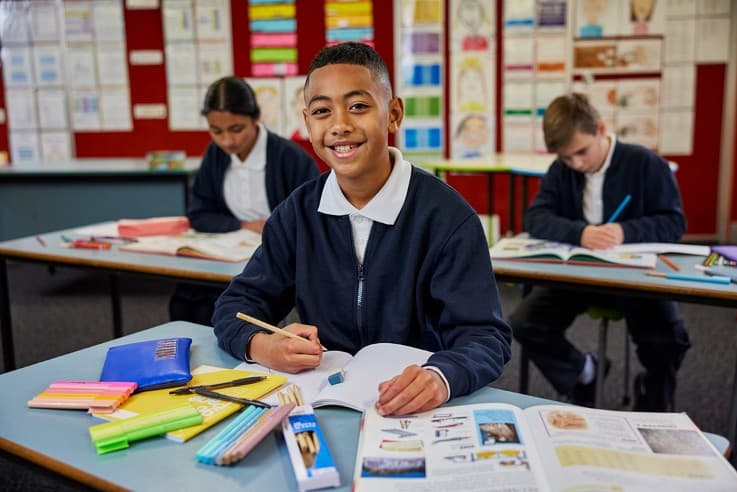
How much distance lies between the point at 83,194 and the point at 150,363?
367 cm

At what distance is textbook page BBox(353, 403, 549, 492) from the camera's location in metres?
0.77

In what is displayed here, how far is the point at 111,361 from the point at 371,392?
0.47 m

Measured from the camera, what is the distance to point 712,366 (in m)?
3.07

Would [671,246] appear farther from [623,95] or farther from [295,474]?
[623,95]

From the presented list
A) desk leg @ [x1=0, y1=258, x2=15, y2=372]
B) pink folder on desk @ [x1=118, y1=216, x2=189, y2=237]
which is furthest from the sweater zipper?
desk leg @ [x1=0, y1=258, x2=15, y2=372]

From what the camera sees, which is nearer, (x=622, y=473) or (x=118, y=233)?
(x=622, y=473)

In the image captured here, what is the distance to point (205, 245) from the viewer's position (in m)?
2.30

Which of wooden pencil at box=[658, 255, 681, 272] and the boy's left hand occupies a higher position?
the boy's left hand

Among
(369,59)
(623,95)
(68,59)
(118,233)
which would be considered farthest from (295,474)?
(68,59)

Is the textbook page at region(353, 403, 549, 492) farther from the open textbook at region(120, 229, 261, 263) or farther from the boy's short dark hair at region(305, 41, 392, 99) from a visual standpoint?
the open textbook at region(120, 229, 261, 263)

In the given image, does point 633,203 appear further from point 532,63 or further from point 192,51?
point 192,51

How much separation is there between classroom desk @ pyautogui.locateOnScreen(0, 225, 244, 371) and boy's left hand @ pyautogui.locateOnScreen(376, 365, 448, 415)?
1045 millimetres

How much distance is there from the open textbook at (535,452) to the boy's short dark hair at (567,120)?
1.42 metres

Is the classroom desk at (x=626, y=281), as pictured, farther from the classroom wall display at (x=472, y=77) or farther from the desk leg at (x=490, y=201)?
the classroom wall display at (x=472, y=77)
